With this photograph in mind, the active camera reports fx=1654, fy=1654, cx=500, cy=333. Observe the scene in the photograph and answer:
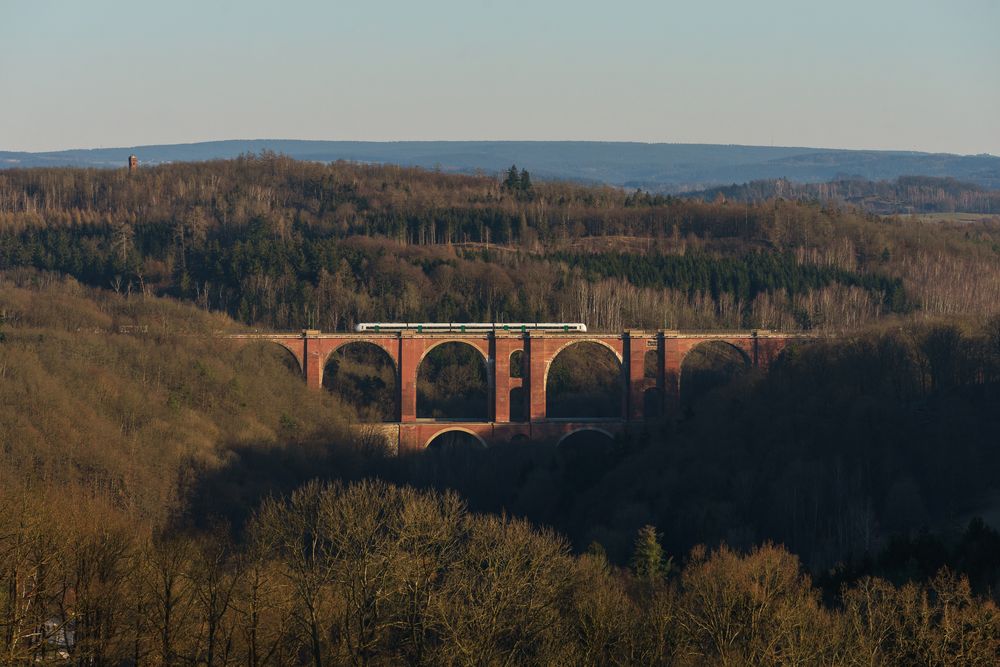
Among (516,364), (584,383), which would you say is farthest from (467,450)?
(584,383)

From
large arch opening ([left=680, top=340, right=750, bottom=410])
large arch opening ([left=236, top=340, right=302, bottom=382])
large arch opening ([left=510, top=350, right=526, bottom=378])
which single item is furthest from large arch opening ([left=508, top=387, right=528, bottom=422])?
large arch opening ([left=236, top=340, right=302, bottom=382])

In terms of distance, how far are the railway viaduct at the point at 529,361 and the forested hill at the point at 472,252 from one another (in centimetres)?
1050

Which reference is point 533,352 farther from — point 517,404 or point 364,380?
point 364,380

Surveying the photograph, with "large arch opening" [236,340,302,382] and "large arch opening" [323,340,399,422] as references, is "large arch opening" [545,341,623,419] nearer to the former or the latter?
"large arch opening" [323,340,399,422]

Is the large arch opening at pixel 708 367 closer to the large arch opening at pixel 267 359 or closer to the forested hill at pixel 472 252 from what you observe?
the forested hill at pixel 472 252

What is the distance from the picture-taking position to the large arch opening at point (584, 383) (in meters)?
94.4

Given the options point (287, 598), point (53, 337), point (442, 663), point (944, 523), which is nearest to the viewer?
point (442, 663)

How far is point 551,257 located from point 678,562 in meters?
55.7

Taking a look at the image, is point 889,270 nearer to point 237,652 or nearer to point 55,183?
point 55,183

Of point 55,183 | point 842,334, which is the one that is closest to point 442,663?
point 842,334

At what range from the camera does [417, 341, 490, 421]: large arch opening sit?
93.9 meters

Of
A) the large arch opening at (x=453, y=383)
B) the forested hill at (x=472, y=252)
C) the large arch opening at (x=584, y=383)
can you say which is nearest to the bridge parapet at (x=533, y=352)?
the large arch opening at (x=584, y=383)

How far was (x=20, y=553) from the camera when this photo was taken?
3722cm

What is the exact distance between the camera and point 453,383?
96000mm
